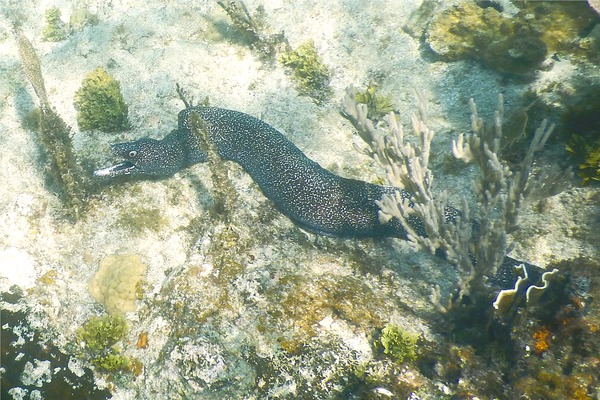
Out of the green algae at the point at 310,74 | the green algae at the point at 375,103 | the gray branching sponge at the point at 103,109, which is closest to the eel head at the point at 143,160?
the gray branching sponge at the point at 103,109

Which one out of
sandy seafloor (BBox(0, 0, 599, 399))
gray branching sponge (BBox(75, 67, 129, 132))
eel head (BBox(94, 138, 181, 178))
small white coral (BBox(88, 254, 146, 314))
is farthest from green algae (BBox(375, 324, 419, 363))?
gray branching sponge (BBox(75, 67, 129, 132))

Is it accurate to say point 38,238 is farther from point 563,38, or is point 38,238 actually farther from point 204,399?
point 563,38

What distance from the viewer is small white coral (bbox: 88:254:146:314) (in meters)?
4.56

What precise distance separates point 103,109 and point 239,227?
3.60 m

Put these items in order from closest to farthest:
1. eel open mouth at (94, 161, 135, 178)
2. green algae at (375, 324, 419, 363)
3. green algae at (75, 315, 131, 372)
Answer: green algae at (375, 324, 419, 363) → green algae at (75, 315, 131, 372) → eel open mouth at (94, 161, 135, 178)

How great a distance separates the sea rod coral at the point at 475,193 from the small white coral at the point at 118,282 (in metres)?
3.23

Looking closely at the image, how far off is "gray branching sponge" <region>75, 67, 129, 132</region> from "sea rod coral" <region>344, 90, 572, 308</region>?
4645mm

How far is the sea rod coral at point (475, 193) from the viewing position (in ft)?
12.1

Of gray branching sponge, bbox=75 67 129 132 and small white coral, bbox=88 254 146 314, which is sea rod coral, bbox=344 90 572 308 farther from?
gray branching sponge, bbox=75 67 129 132

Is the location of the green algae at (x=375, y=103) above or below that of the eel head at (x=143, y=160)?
above

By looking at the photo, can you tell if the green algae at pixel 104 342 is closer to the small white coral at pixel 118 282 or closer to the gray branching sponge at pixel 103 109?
the small white coral at pixel 118 282

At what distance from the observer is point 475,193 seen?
393cm

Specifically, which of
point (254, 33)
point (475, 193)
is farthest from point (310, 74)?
point (475, 193)

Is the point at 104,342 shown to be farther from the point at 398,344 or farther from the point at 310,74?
the point at 310,74
